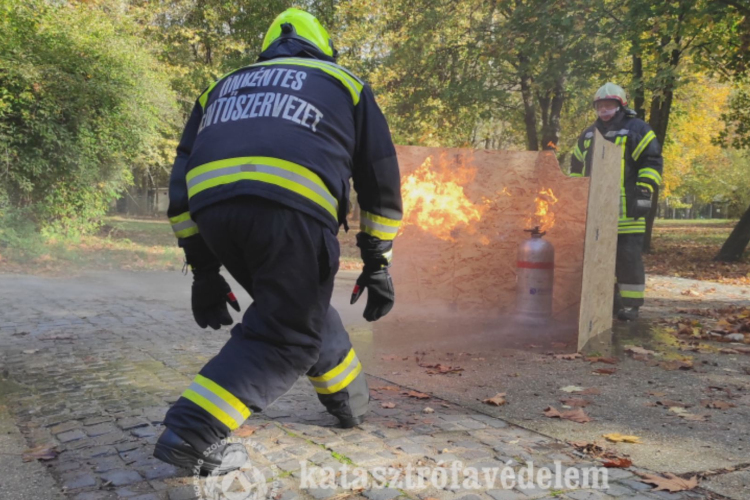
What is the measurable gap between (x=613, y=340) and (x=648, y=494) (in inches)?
132

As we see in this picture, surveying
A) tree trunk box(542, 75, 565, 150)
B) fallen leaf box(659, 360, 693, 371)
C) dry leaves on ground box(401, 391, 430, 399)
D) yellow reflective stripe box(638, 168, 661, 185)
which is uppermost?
tree trunk box(542, 75, 565, 150)

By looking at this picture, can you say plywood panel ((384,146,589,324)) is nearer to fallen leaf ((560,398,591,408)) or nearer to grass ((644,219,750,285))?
fallen leaf ((560,398,591,408))

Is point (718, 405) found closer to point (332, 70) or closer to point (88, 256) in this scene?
point (332, 70)

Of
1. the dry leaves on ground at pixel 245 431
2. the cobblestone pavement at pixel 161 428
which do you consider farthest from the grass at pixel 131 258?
the dry leaves on ground at pixel 245 431

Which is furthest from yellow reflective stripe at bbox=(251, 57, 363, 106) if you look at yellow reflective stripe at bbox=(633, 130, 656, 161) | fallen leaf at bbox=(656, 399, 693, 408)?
yellow reflective stripe at bbox=(633, 130, 656, 161)

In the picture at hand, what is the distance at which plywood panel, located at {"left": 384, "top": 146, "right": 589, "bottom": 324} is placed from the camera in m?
6.50

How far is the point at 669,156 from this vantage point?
24.2 m

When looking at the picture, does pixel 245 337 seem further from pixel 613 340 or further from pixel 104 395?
pixel 613 340

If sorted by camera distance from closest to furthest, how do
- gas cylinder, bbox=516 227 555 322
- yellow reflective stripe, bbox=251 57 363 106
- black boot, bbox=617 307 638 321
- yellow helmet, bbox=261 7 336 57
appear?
yellow reflective stripe, bbox=251 57 363 106 < yellow helmet, bbox=261 7 336 57 < gas cylinder, bbox=516 227 555 322 < black boot, bbox=617 307 638 321

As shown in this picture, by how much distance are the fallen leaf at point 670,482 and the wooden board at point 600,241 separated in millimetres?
2304

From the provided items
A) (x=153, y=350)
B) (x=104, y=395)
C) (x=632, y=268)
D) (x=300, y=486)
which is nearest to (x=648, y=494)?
(x=300, y=486)

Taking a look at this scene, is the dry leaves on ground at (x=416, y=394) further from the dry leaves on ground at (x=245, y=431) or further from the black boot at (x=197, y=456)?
the black boot at (x=197, y=456)

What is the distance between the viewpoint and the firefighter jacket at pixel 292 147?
252cm

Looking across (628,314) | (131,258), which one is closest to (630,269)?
(628,314)
